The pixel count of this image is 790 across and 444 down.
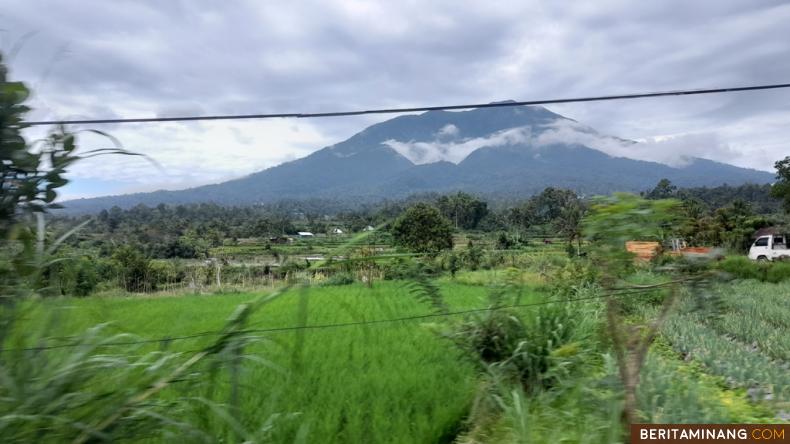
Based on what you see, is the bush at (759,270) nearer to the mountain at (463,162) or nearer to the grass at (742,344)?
the mountain at (463,162)

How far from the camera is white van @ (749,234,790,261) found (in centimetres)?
1472

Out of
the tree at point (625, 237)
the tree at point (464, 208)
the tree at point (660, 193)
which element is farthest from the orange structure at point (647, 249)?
the tree at point (464, 208)

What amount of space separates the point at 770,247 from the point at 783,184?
1.98 meters

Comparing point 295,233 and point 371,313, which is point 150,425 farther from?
point 371,313

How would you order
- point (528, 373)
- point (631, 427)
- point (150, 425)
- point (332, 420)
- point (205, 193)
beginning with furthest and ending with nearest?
point (205, 193) → point (528, 373) → point (332, 420) → point (631, 427) → point (150, 425)

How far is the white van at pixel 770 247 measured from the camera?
1472 cm

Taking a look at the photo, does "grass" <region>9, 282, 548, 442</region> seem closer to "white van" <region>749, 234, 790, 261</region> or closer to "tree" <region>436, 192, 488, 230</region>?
"tree" <region>436, 192, 488, 230</region>

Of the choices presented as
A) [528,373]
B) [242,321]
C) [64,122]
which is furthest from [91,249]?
[528,373]

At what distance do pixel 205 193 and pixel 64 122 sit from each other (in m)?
2.78

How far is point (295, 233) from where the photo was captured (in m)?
2.54

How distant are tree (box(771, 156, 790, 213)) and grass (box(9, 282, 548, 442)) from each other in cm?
1560

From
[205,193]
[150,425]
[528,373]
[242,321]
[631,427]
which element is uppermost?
[205,193]

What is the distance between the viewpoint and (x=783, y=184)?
1525cm

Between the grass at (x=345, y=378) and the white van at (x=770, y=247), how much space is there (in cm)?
1489
